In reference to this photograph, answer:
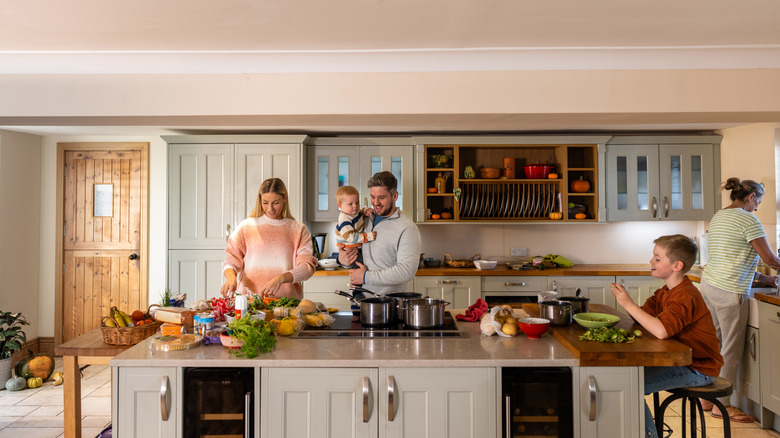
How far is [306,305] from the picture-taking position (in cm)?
289

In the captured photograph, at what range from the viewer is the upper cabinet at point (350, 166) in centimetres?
556

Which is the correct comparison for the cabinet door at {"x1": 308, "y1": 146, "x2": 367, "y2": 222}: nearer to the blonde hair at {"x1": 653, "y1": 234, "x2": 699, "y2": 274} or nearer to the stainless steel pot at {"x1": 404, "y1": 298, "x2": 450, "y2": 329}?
the stainless steel pot at {"x1": 404, "y1": 298, "x2": 450, "y2": 329}

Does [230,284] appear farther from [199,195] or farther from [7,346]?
[7,346]

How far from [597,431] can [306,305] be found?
1504mm

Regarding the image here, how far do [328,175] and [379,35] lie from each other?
2875 mm

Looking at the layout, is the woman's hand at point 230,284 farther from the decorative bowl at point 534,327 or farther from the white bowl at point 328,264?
the white bowl at point 328,264

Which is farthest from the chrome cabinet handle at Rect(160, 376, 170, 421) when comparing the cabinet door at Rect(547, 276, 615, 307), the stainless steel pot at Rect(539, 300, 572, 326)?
the cabinet door at Rect(547, 276, 615, 307)

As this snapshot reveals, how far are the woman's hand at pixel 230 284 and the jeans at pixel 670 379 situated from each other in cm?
223

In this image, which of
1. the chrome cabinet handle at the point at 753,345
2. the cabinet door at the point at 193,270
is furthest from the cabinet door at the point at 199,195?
the chrome cabinet handle at the point at 753,345

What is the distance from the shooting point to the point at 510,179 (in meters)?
5.61

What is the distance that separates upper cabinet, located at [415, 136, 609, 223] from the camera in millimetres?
5543

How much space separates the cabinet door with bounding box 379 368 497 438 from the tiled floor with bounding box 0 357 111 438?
2.61m

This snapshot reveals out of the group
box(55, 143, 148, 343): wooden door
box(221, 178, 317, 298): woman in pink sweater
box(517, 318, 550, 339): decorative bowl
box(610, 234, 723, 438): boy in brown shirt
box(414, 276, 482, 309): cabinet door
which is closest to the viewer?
box(610, 234, 723, 438): boy in brown shirt

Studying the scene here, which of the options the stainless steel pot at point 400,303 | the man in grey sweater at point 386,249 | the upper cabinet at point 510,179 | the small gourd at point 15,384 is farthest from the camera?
the upper cabinet at point 510,179
